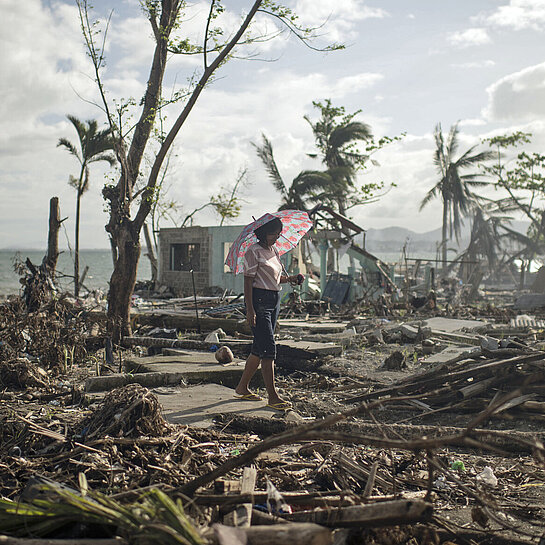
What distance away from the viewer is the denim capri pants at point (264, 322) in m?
5.45

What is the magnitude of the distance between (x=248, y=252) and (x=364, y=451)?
7.39 ft

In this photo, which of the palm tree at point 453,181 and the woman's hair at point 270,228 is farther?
the palm tree at point 453,181

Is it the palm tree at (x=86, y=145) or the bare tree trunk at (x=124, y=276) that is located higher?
the palm tree at (x=86, y=145)

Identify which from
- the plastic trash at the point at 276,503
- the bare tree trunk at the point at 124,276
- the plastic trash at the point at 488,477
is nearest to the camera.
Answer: the plastic trash at the point at 276,503

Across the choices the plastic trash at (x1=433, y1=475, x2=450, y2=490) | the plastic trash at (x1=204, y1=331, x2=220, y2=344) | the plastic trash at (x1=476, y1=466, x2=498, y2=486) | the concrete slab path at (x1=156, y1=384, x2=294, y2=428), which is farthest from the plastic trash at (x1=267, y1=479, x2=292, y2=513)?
the plastic trash at (x1=204, y1=331, x2=220, y2=344)

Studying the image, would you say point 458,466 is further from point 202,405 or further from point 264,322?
point 202,405

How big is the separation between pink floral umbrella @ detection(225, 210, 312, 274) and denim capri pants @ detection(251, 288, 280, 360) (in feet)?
2.60

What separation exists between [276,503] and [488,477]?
177 centimetres

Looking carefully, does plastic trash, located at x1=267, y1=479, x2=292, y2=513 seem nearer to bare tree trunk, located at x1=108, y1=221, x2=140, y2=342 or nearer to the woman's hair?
the woman's hair

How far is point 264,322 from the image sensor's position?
5484mm

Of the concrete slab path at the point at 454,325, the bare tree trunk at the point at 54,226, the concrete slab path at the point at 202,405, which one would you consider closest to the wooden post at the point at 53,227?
the bare tree trunk at the point at 54,226

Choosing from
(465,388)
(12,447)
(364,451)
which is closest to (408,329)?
(465,388)

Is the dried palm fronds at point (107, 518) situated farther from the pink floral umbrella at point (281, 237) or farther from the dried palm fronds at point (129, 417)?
the pink floral umbrella at point (281, 237)

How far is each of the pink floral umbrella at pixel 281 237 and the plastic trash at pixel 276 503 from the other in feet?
12.1
